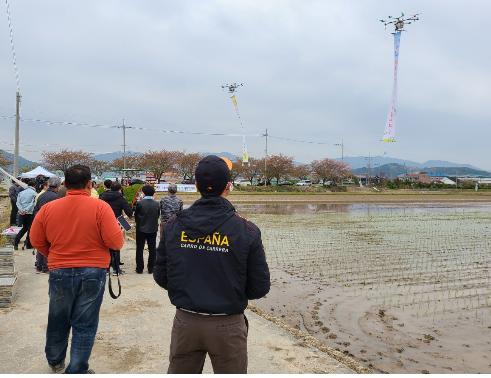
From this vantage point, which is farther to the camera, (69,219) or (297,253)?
(297,253)

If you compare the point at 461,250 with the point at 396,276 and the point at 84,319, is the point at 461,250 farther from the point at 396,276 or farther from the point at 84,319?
the point at 84,319

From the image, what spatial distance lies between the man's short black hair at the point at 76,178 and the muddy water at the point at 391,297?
341 centimetres

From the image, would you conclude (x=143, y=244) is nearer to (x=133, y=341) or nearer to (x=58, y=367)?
(x=133, y=341)

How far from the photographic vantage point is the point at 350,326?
5.97 meters

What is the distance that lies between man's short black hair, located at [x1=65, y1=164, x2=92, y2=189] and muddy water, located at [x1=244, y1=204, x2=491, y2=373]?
3.41 meters

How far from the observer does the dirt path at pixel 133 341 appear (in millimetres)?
3896

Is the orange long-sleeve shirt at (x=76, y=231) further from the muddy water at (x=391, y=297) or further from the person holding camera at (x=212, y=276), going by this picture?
the muddy water at (x=391, y=297)

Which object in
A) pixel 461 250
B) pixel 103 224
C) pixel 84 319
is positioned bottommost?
pixel 461 250

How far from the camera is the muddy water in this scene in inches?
201

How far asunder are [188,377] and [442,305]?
6.01 meters

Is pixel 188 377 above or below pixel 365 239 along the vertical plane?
above

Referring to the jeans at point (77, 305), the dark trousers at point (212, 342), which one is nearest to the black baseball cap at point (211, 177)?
the dark trousers at point (212, 342)

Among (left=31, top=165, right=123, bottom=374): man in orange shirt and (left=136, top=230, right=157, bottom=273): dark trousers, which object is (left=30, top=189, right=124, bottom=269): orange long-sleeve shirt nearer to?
(left=31, top=165, right=123, bottom=374): man in orange shirt

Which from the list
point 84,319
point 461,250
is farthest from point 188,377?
point 461,250
